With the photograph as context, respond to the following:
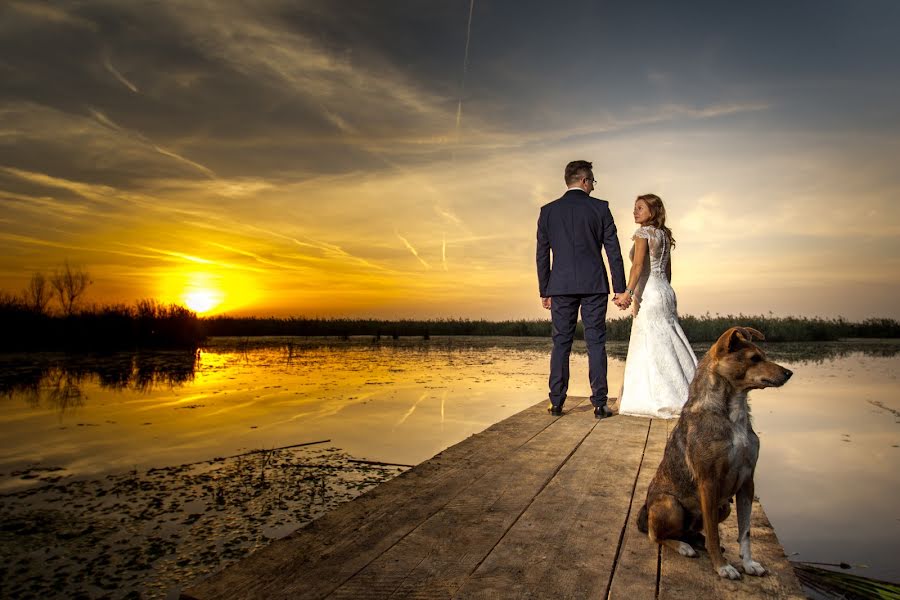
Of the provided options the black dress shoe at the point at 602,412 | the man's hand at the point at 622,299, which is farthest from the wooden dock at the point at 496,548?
the man's hand at the point at 622,299

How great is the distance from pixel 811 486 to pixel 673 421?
5.15 ft

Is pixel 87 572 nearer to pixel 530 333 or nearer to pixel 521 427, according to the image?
pixel 521 427

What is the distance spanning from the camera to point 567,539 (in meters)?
2.57

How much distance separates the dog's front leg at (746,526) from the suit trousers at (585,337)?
11.2 ft

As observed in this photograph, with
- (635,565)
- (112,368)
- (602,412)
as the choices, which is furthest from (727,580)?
(112,368)

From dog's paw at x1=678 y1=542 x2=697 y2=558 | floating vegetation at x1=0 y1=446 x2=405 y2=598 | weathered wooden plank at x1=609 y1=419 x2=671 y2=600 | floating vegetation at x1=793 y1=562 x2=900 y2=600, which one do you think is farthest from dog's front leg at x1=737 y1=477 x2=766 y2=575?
floating vegetation at x1=0 y1=446 x2=405 y2=598

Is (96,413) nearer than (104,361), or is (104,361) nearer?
(96,413)

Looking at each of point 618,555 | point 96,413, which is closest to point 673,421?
point 618,555

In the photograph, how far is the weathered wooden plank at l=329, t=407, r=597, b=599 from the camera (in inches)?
83.4

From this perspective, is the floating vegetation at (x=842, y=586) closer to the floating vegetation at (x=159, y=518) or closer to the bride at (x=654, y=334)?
the bride at (x=654, y=334)

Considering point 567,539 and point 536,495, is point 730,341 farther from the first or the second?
point 536,495

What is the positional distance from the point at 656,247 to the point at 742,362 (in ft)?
12.7

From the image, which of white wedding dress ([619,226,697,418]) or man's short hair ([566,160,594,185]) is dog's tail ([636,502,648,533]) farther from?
man's short hair ([566,160,594,185])

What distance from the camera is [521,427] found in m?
5.18
